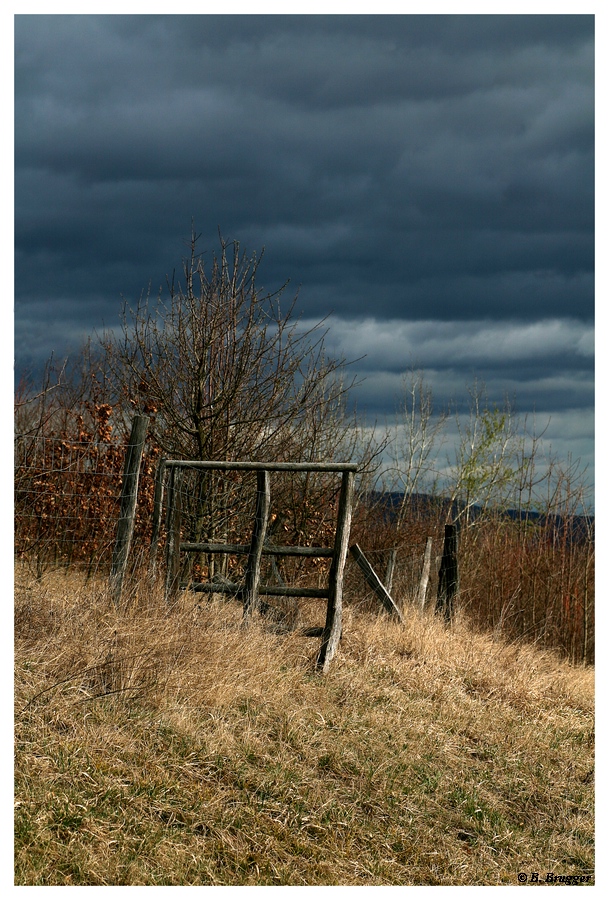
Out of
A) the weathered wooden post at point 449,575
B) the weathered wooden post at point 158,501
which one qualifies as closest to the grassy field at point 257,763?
the weathered wooden post at point 158,501

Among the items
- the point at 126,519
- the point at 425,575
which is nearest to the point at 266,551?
the point at 126,519

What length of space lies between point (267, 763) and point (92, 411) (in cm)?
935

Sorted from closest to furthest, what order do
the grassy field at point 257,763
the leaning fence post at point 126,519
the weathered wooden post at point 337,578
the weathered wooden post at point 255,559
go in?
the grassy field at point 257,763 < the leaning fence post at point 126,519 < the weathered wooden post at point 337,578 < the weathered wooden post at point 255,559

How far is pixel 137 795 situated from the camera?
521cm

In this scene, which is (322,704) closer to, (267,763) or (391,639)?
(267,763)

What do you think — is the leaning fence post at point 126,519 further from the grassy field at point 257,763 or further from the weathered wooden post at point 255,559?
the weathered wooden post at point 255,559

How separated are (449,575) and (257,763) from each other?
725 cm

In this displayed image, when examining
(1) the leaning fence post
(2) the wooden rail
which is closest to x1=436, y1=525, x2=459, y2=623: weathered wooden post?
(2) the wooden rail

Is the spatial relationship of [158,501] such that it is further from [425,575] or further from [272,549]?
[425,575]

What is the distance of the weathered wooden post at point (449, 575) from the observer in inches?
499

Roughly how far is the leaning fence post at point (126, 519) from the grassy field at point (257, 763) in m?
0.25

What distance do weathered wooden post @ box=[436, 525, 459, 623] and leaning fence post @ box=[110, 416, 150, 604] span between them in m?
5.77

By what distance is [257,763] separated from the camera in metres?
6.00

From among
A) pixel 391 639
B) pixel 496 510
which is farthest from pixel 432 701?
pixel 496 510
